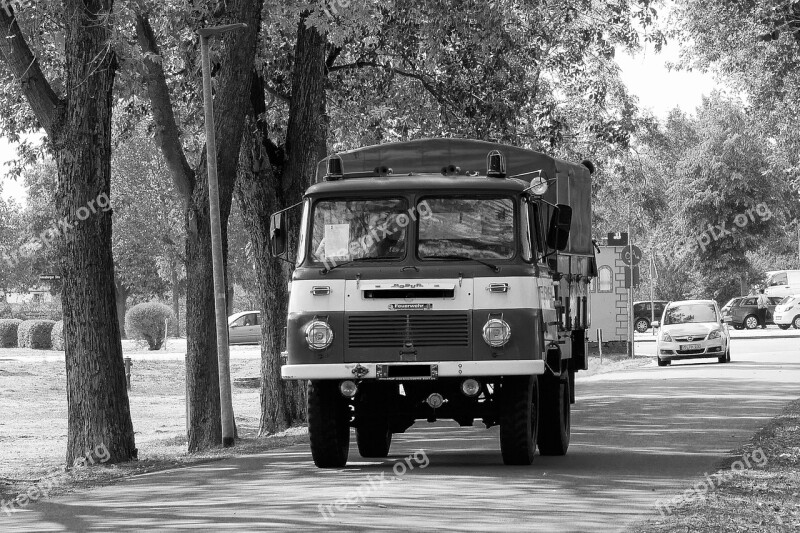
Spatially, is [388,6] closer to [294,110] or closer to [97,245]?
[294,110]

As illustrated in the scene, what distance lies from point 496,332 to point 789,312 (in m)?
58.4

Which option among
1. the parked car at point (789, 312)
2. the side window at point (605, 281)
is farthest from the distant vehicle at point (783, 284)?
the side window at point (605, 281)

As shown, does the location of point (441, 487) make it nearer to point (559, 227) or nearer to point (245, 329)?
point (559, 227)

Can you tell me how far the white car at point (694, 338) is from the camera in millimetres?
36531

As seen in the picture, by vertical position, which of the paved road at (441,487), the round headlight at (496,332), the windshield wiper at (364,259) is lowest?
the paved road at (441,487)

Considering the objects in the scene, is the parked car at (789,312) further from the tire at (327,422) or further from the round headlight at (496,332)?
the round headlight at (496,332)

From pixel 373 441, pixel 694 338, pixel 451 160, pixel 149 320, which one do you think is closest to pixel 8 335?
pixel 149 320

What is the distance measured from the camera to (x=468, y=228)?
13023 millimetres

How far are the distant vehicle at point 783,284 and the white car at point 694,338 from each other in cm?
3849

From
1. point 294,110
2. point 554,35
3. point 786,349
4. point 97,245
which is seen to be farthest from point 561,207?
point 786,349

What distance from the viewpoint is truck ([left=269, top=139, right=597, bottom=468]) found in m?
12.7

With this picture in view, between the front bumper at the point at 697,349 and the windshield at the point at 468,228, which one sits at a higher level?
the windshield at the point at 468,228

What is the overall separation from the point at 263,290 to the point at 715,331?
17.1 metres

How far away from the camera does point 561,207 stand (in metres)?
13.0
